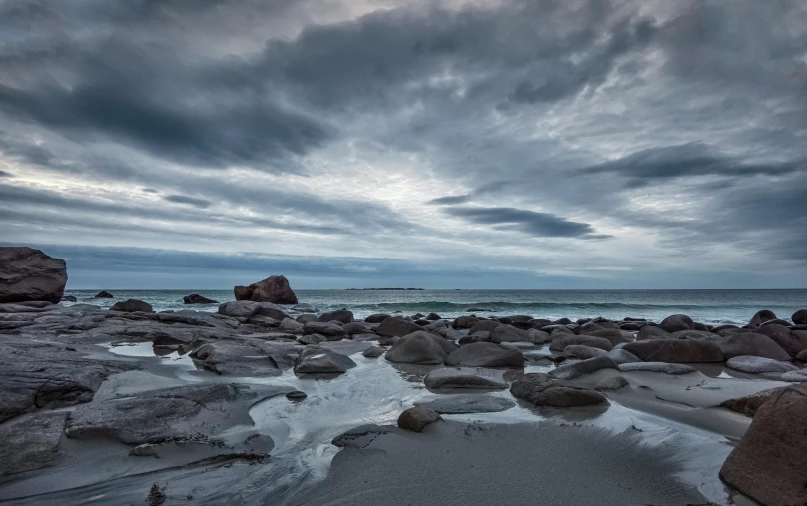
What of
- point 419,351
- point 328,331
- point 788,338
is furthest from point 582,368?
point 328,331

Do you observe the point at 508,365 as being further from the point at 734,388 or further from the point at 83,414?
the point at 83,414

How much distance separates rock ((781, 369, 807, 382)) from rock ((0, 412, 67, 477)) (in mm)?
10584

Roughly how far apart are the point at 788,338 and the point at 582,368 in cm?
779

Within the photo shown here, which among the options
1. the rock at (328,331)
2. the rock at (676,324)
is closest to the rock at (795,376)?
the rock at (676,324)

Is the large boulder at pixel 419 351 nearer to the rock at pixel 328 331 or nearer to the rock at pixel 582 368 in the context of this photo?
the rock at pixel 582 368

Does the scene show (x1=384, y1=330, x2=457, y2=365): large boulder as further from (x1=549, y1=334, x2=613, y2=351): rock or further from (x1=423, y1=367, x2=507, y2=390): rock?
(x1=549, y1=334, x2=613, y2=351): rock

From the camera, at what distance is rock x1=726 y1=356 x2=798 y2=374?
848cm

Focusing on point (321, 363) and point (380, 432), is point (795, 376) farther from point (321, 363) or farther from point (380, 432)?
point (321, 363)

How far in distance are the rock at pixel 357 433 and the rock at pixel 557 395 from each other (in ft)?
7.47

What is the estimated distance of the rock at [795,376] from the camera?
24.1 ft

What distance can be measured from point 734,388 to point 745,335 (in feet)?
16.1

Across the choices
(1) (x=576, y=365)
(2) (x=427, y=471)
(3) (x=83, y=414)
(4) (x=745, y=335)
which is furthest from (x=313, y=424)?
(4) (x=745, y=335)

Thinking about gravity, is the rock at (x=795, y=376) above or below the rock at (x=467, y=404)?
above

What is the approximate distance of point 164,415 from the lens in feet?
14.6
